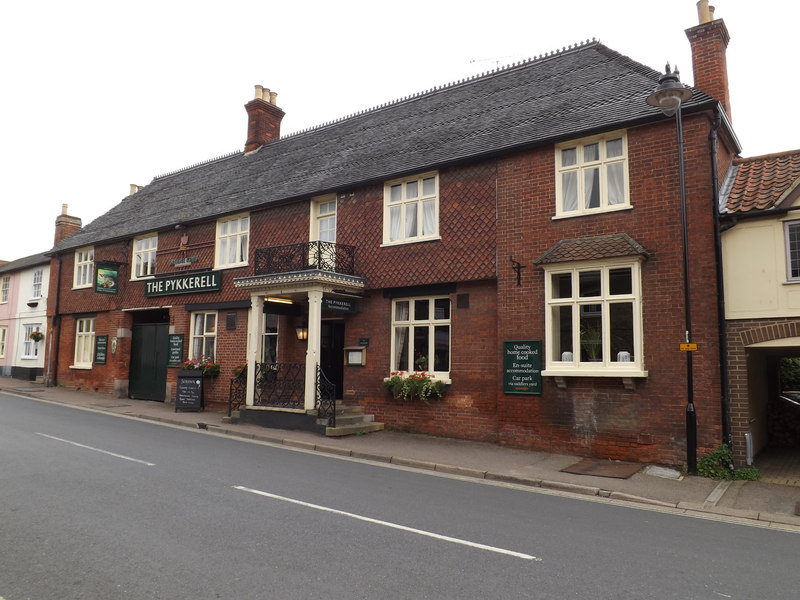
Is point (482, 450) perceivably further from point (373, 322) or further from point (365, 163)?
point (365, 163)

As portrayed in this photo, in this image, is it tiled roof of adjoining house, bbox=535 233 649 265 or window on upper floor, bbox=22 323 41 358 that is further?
window on upper floor, bbox=22 323 41 358

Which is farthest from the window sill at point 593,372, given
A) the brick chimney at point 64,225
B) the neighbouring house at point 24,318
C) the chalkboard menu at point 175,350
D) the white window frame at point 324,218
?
the brick chimney at point 64,225

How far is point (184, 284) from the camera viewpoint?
19719 millimetres

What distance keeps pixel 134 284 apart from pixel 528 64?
15968 millimetres

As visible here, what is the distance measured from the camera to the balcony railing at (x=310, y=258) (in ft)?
50.5

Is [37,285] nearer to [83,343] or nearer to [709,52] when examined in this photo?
[83,343]

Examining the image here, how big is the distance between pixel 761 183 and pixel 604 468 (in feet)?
19.9

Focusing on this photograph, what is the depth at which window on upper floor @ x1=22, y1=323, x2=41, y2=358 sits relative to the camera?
91.6 feet

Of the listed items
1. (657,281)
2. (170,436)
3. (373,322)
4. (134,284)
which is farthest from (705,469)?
(134,284)

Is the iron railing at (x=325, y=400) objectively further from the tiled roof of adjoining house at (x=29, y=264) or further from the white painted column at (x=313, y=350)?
the tiled roof of adjoining house at (x=29, y=264)

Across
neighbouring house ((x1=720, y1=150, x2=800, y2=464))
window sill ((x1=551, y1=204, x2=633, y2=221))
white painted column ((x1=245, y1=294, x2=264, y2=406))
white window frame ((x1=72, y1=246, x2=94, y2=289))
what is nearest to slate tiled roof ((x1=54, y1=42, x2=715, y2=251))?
white window frame ((x1=72, y1=246, x2=94, y2=289))

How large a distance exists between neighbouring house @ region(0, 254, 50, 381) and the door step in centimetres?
1946

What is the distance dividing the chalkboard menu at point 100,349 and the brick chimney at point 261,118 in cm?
947

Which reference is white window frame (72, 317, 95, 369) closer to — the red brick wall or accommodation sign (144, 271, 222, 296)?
accommodation sign (144, 271, 222, 296)
